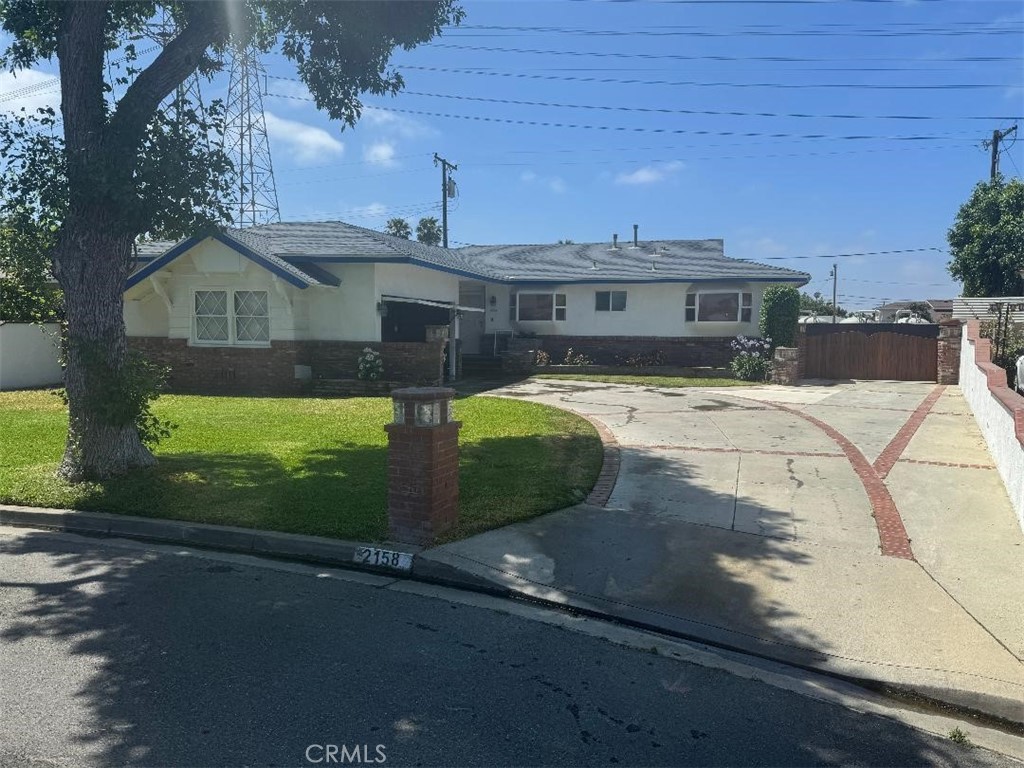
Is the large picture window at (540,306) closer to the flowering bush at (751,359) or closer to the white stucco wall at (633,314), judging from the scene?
the white stucco wall at (633,314)

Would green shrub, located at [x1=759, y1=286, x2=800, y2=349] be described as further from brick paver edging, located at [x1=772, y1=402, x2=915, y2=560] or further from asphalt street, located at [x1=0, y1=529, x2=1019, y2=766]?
asphalt street, located at [x1=0, y1=529, x2=1019, y2=766]

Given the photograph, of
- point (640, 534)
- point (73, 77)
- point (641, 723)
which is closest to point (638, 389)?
point (640, 534)

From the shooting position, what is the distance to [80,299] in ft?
25.9

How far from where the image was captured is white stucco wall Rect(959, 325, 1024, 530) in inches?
260

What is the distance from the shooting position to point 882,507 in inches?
281

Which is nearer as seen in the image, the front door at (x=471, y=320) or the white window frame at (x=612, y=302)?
the white window frame at (x=612, y=302)

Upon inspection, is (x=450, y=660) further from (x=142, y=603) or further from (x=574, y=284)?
(x=574, y=284)

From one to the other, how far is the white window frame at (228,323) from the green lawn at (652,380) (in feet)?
25.4

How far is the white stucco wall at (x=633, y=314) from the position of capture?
73.8 feet

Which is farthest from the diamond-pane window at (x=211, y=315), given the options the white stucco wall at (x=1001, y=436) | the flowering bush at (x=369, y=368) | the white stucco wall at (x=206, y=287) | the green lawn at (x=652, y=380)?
the white stucco wall at (x=1001, y=436)

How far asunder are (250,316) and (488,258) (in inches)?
468

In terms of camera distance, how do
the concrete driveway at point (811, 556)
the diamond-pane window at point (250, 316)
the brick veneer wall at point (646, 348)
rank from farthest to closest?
the brick veneer wall at point (646, 348) < the diamond-pane window at point (250, 316) < the concrete driveway at point (811, 556)

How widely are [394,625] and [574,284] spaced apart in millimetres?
19968

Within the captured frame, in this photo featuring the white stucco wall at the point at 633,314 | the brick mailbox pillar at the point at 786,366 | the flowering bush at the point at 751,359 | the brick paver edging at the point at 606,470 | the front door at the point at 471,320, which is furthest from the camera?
the front door at the point at 471,320
